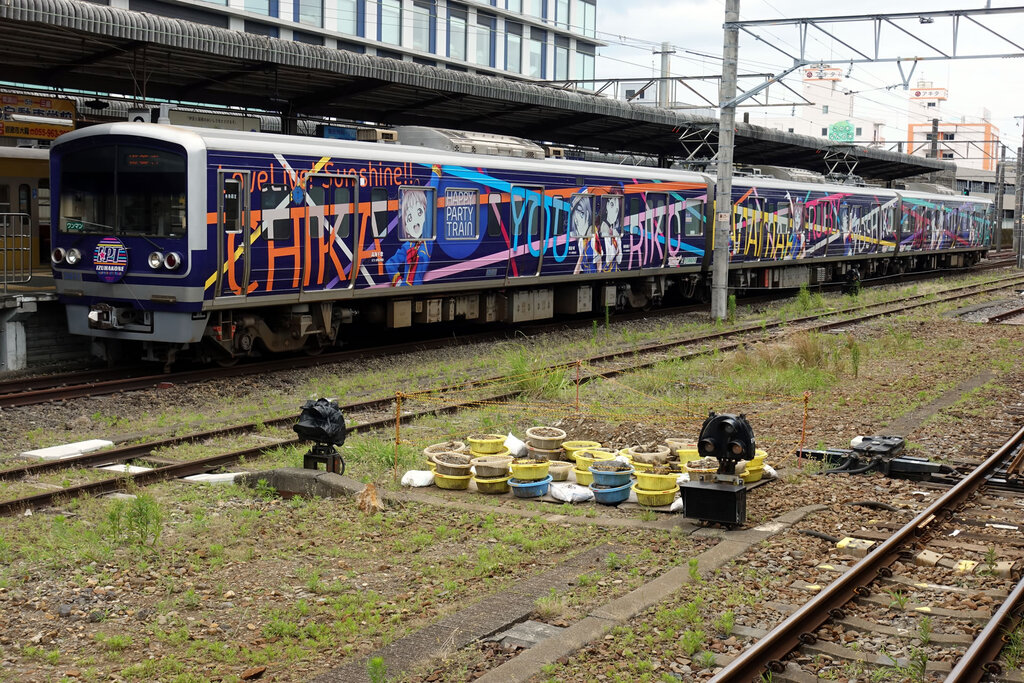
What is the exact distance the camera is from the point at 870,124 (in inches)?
4611

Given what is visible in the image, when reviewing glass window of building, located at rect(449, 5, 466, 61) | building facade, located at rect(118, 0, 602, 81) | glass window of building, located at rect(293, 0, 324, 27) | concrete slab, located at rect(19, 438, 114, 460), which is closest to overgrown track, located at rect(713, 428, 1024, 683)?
concrete slab, located at rect(19, 438, 114, 460)

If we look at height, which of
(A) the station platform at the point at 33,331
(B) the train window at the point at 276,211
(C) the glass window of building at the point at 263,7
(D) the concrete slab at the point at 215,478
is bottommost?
(D) the concrete slab at the point at 215,478

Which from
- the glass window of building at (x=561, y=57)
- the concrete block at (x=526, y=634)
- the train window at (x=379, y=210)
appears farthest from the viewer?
the glass window of building at (x=561, y=57)

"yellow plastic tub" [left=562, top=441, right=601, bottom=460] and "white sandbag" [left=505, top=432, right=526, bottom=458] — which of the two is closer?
"yellow plastic tub" [left=562, top=441, right=601, bottom=460]

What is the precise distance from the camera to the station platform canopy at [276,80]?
15.1 metres

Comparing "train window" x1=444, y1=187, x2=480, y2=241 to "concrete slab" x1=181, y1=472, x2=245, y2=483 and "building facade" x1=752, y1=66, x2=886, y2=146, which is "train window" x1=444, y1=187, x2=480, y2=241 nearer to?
"concrete slab" x1=181, y1=472, x2=245, y2=483

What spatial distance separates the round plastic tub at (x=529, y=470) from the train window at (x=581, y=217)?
12.1 metres

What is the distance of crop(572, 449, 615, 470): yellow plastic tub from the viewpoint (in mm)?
9594

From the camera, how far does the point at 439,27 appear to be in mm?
53469

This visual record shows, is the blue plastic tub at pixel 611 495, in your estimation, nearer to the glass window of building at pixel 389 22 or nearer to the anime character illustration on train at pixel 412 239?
the anime character illustration on train at pixel 412 239

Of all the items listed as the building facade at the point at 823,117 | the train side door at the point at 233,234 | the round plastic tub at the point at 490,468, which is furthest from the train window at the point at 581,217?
the building facade at the point at 823,117

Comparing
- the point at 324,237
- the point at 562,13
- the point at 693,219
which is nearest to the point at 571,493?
the point at 324,237

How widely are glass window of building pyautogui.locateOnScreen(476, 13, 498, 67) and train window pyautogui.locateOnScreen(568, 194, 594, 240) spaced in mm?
36472

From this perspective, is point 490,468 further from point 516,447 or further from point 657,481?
point 657,481
